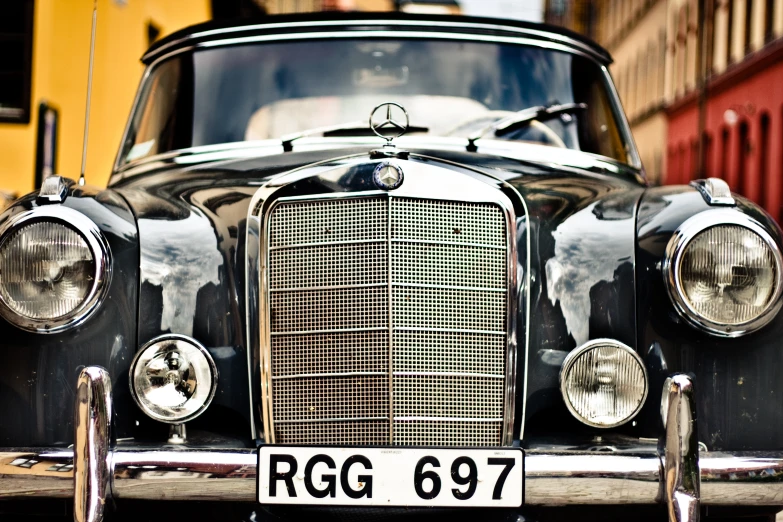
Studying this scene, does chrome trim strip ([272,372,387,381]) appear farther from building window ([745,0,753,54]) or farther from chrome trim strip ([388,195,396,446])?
building window ([745,0,753,54])

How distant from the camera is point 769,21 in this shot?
2303 centimetres

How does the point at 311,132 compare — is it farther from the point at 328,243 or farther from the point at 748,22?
the point at 748,22

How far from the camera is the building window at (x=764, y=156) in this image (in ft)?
75.7

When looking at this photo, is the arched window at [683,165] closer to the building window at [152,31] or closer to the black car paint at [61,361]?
the building window at [152,31]

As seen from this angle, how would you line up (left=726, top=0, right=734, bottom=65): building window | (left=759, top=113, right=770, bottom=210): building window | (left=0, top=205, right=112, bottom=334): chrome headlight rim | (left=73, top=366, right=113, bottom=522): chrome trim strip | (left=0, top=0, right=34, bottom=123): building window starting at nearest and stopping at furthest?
(left=73, top=366, right=113, bottom=522): chrome trim strip
(left=0, top=205, right=112, bottom=334): chrome headlight rim
(left=0, top=0, right=34, bottom=123): building window
(left=759, top=113, right=770, bottom=210): building window
(left=726, top=0, right=734, bottom=65): building window

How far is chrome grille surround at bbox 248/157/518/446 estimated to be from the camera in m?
2.81

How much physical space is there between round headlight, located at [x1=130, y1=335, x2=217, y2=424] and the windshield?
1299 millimetres

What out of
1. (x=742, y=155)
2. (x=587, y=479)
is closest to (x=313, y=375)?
(x=587, y=479)

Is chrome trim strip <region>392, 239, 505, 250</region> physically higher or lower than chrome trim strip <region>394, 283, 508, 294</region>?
higher

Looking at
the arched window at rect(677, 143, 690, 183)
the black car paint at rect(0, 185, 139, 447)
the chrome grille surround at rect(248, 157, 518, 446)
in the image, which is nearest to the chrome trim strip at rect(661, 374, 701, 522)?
the chrome grille surround at rect(248, 157, 518, 446)

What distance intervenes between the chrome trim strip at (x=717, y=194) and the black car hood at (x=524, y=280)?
21cm

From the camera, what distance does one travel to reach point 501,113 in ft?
13.0

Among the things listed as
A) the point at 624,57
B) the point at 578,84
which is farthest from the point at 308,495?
the point at 624,57

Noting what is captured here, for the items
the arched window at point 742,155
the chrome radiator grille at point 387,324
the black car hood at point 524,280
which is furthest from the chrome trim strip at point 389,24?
the arched window at point 742,155
